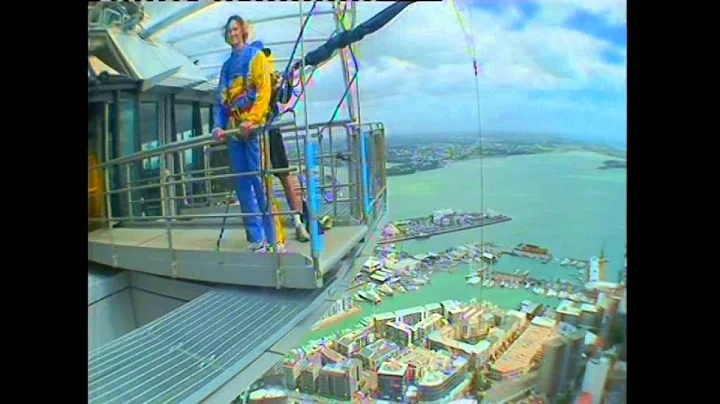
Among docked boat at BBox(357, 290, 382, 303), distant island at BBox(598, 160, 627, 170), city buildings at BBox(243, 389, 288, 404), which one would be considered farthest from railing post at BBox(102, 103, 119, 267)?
distant island at BBox(598, 160, 627, 170)

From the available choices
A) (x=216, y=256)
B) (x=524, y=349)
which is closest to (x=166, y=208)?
(x=216, y=256)

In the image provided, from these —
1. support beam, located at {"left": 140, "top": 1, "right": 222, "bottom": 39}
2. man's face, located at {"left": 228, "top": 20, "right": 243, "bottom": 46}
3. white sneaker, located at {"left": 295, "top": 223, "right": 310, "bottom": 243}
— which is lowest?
white sneaker, located at {"left": 295, "top": 223, "right": 310, "bottom": 243}

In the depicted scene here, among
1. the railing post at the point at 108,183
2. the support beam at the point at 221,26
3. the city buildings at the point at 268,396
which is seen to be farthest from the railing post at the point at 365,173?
the railing post at the point at 108,183

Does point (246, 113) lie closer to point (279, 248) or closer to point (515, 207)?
point (279, 248)

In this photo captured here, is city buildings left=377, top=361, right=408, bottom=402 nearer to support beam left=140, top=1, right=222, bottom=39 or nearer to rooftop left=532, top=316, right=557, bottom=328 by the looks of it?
rooftop left=532, top=316, right=557, bottom=328

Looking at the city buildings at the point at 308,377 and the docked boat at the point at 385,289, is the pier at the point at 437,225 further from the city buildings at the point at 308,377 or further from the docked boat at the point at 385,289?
the city buildings at the point at 308,377

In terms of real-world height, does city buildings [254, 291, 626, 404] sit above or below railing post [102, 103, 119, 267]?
below

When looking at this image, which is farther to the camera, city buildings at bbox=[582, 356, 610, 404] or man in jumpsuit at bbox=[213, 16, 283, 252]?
city buildings at bbox=[582, 356, 610, 404]

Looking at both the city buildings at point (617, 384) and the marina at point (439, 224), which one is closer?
the marina at point (439, 224)
